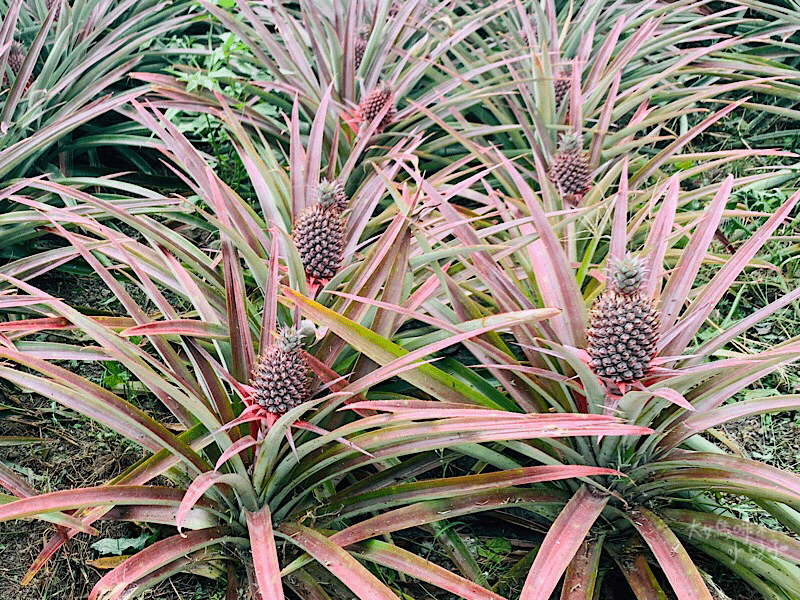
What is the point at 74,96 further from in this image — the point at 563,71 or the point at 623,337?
the point at 623,337

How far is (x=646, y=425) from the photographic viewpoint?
58.9 inches

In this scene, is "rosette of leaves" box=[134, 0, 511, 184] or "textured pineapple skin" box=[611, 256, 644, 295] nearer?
"textured pineapple skin" box=[611, 256, 644, 295]

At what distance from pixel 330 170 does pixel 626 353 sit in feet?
4.33

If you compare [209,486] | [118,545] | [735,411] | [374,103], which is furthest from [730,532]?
[374,103]

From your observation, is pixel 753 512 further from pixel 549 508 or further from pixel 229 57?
pixel 229 57

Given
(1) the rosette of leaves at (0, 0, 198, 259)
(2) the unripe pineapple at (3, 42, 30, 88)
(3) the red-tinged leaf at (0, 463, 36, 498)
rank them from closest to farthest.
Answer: (3) the red-tinged leaf at (0, 463, 36, 498) → (1) the rosette of leaves at (0, 0, 198, 259) → (2) the unripe pineapple at (3, 42, 30, 88)

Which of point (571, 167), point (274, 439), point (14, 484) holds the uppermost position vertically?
point (571, 167)

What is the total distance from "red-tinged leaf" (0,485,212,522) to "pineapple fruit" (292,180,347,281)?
0.69m

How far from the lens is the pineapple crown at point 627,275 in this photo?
1.38 metres

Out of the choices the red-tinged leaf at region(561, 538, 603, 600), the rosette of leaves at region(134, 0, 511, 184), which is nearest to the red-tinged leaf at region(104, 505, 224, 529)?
the red-tinged leaf at region(561, 538, 603, 600)

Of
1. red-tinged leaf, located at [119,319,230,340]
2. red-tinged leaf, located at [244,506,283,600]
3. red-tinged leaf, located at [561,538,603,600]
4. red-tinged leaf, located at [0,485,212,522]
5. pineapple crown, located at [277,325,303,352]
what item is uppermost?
pineapple crown, located at [277,325,303,352]

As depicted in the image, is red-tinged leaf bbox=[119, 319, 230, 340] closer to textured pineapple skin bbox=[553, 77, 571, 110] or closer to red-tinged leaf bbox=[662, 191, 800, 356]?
red-tinged leaf bbox=[662, 191, 800, 356]

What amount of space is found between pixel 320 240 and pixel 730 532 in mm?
1208

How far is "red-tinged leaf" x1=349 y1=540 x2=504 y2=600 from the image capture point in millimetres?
1241
